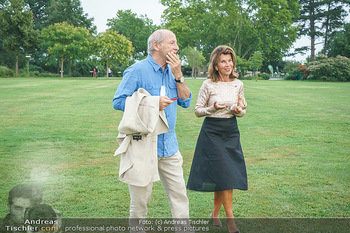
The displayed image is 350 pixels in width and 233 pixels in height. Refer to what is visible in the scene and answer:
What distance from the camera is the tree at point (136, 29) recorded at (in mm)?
77938

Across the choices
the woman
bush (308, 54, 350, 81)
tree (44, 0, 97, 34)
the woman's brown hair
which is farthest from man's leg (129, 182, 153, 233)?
tree (44, 0, 97, 34)

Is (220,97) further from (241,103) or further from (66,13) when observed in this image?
(66,13)

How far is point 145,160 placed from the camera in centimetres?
292

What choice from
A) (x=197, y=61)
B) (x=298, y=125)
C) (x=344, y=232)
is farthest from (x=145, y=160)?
(x=197, y=61)

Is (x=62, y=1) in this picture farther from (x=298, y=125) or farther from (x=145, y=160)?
(x=145, y=160)

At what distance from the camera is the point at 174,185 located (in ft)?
10.4

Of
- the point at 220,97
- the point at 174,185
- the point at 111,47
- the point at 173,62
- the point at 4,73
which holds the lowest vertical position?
the point at 174,185

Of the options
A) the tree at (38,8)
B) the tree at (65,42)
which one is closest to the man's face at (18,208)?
the tree at (65,42)

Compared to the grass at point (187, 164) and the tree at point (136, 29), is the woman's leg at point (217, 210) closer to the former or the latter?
the grass at point (187, 164)

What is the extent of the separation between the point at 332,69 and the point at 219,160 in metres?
49.2

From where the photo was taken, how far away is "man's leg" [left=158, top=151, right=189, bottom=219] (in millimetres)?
3168

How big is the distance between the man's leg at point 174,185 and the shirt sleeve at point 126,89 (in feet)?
2.19

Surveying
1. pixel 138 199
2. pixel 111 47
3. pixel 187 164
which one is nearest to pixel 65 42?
pixel 111 47

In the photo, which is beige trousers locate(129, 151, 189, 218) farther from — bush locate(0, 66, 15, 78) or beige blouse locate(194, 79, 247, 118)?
bush locate(0, 66, 15, 78)
